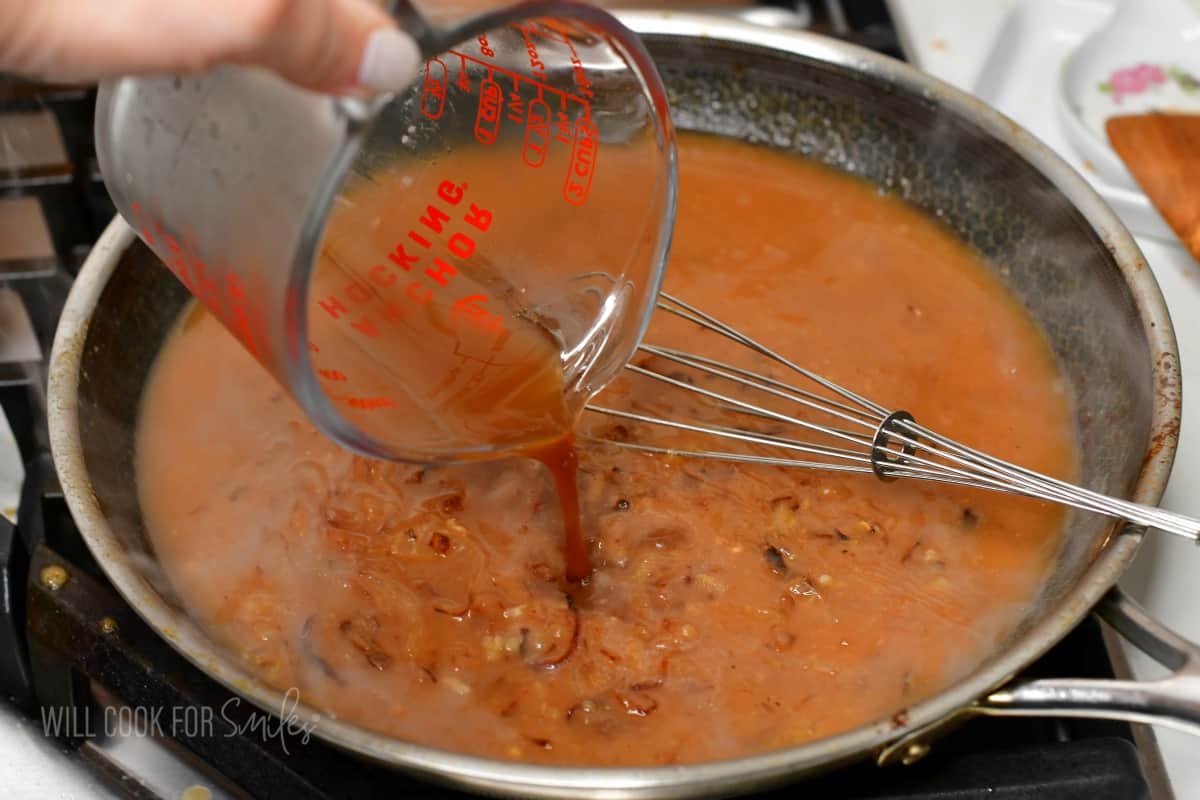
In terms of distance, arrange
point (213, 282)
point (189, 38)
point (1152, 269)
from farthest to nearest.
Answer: point (1152, 269) < point (213, 282) < point (189, 38)

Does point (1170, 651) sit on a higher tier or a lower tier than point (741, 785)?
higher

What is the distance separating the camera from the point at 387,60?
56cm

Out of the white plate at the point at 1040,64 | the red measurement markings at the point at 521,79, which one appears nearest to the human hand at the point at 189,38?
the red measurement markings at the point at 521,79

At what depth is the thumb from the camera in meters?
0.53

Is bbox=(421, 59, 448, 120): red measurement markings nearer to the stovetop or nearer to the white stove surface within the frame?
the stovetop

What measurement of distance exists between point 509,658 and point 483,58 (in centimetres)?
54

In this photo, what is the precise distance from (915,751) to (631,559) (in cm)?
32

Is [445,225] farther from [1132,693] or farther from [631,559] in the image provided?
[1132,693]

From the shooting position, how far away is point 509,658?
38.2 inches

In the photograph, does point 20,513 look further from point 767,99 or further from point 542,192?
point 767,99

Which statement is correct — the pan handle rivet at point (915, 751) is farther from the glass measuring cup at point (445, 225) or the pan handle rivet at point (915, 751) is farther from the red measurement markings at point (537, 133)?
the red measurement markings at point (537, 133)

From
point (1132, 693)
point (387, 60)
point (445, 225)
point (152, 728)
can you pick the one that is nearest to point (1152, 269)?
point (1132, 693)

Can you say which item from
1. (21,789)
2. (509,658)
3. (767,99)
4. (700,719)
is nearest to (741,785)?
(700,719)

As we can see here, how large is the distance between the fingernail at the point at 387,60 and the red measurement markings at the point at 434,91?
47cm
